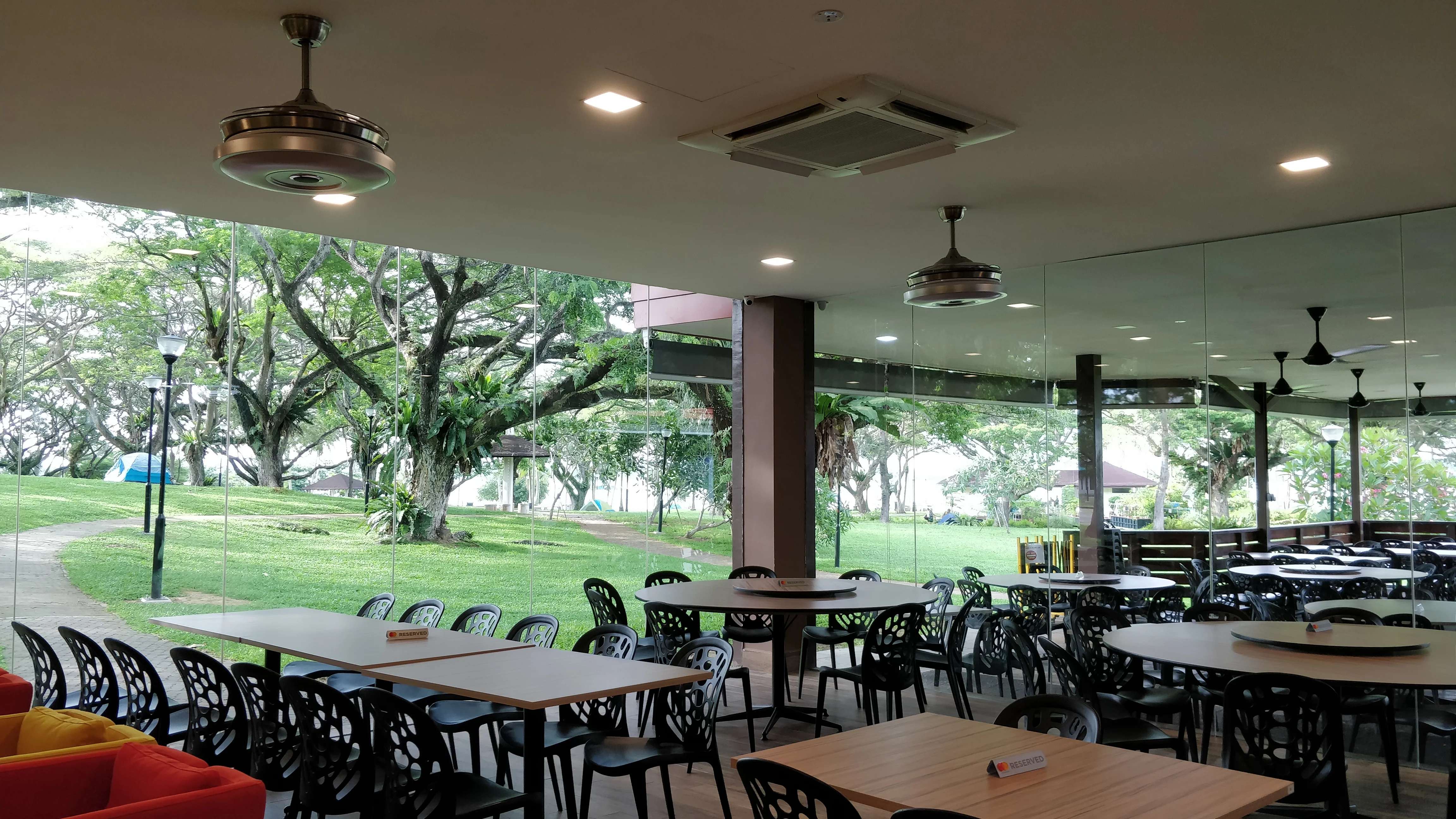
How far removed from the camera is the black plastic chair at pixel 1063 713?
11.1 ft

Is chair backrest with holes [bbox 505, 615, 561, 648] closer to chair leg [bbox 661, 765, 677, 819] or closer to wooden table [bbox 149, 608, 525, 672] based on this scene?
wooden table [bbox 149, 608, 525, 672]

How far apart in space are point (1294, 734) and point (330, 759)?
3594 millimetres

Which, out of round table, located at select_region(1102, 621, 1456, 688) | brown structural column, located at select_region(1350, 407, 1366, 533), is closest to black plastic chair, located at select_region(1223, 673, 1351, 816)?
round table, located at select_region(1102, 621, 1456, 688)

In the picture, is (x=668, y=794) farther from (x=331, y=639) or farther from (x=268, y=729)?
(x=331, y=639)

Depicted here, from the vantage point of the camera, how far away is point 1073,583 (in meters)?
7.12

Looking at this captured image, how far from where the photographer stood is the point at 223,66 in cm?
352

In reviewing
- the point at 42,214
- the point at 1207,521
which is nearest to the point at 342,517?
the point at 42,214

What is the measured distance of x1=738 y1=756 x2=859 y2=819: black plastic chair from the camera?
2301mm

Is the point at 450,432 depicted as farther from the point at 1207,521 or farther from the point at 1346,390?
the point at 1346,390

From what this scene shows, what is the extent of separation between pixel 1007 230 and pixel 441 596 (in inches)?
210

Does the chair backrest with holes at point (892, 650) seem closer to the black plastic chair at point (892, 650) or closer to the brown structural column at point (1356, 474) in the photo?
the black plastic chair at point (892, 650)

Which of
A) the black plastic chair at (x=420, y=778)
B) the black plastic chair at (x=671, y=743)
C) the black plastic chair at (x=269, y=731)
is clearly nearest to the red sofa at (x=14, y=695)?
the black plastic chair at (x=269, y=731)

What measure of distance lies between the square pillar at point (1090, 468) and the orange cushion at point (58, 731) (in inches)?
234

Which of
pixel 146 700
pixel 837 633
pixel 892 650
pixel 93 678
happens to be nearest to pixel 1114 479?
pixel 837 633
